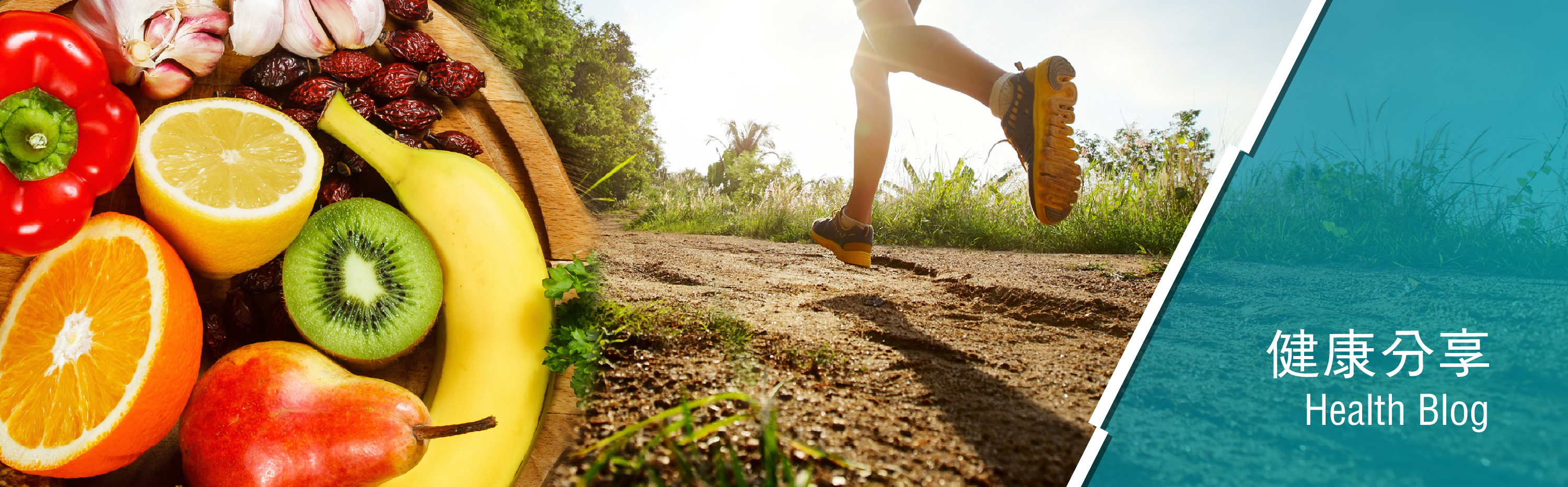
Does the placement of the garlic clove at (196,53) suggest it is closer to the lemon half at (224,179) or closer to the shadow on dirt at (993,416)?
the lemon half at (224,179)

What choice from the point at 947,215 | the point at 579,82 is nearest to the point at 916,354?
the point at 579,82

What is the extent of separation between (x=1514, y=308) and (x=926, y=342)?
1.25m

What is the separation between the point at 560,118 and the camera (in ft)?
3.46

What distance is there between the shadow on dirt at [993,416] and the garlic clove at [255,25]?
1.02m

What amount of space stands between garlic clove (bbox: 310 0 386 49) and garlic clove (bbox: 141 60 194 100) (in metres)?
0.18

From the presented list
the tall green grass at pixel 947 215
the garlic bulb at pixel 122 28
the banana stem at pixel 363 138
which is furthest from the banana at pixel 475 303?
the tall green grass at pixel 947 215

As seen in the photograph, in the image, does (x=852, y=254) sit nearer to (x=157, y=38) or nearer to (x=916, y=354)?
(x=916, y=354)

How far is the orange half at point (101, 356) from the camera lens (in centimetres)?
69

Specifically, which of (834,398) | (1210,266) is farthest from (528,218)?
(1210,266)

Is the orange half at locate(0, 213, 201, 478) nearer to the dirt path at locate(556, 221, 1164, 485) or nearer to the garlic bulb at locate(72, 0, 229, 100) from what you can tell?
the garlic bulb at locate(72, 0, 229, 100)

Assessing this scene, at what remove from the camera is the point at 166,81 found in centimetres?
78

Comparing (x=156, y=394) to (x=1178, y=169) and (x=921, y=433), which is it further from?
(x=1178, y=169)

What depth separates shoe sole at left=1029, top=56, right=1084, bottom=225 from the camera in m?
1.19

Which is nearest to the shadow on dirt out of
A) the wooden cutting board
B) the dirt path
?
the dirt path
